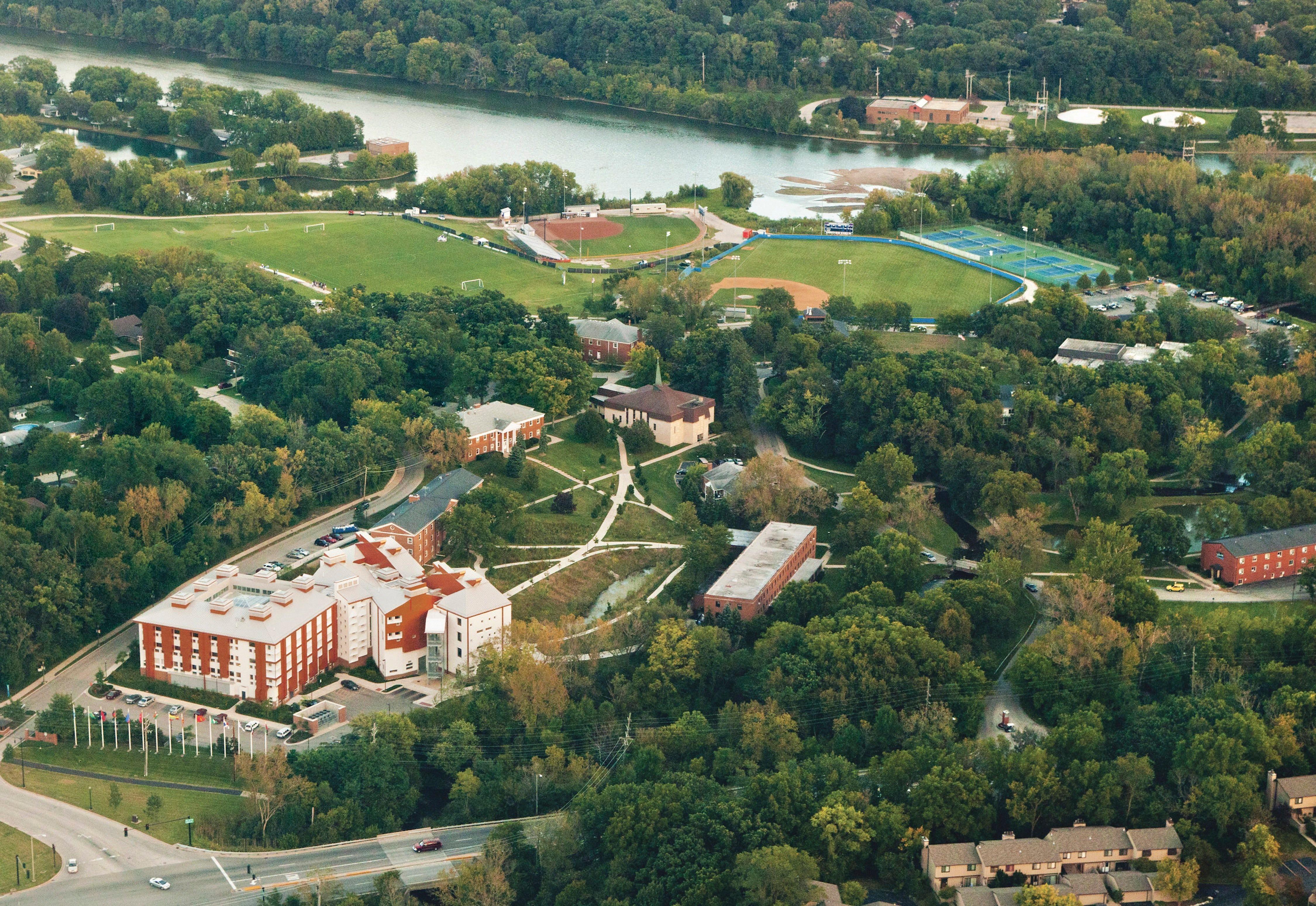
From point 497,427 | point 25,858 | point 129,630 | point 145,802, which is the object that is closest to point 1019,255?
point 497,427

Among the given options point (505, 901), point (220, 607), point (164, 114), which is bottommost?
point (505, 901)

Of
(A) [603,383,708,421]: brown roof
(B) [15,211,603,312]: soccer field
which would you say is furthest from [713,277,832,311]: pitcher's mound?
(A) [603,383,708,421]: brown roof

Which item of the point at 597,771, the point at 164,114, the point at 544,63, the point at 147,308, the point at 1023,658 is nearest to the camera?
the point at 597,771

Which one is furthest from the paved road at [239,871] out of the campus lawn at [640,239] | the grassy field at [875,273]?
the campus lawn at [640,239]

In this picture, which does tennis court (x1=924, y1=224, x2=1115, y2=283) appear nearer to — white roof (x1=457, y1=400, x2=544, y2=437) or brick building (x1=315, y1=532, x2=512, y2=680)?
white roof (x1=457, y1=400, x2=544, y2=437)

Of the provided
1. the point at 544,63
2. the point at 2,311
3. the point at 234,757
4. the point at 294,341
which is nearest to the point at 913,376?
the point at 294,341

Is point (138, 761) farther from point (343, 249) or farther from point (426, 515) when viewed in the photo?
point (343, 249)

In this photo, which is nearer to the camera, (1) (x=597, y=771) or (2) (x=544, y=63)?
(1) (x=597, y=771)

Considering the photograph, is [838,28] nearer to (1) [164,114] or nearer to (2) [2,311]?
(1) [164,114]
